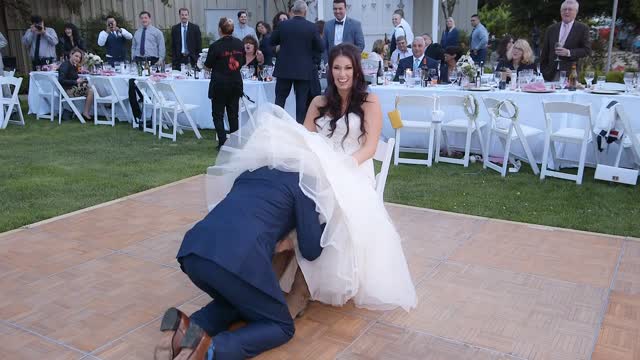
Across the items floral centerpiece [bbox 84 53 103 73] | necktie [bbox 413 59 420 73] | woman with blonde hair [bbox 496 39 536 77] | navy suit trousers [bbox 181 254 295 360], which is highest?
woman with blonde hair [bbox 496 39 536 77]

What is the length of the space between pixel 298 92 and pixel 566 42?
316 cm

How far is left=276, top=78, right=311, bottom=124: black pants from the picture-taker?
23.2ft

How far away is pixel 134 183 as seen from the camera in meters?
5.58

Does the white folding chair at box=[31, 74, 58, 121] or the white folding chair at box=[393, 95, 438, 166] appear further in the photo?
the white folding chair at box=[31, 74, 58, 121]

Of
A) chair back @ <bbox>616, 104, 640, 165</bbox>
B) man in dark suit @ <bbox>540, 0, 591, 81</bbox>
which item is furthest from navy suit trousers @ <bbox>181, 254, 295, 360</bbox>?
man in dark suit @ <bbox>540, 0, 591, 81</bbox>

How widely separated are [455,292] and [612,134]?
3071 millimetres

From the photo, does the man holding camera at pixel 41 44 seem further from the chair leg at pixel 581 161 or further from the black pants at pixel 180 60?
the chair leg at pixel 581 161

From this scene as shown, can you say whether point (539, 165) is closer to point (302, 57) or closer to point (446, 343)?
point (302, 57)

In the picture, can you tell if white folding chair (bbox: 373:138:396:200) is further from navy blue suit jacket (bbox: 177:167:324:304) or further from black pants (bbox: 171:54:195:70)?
black pants (bbox: 171:54:195:70)

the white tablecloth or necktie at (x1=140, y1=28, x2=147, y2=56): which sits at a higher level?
necktie at (x1=140, y1=28, x2=147, y2=56)

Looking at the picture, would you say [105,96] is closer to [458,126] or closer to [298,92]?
[298,92]

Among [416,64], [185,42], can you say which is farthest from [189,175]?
[185,42]

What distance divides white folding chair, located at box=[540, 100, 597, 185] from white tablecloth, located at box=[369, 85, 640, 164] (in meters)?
0.18

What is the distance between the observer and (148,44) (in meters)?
10.4
